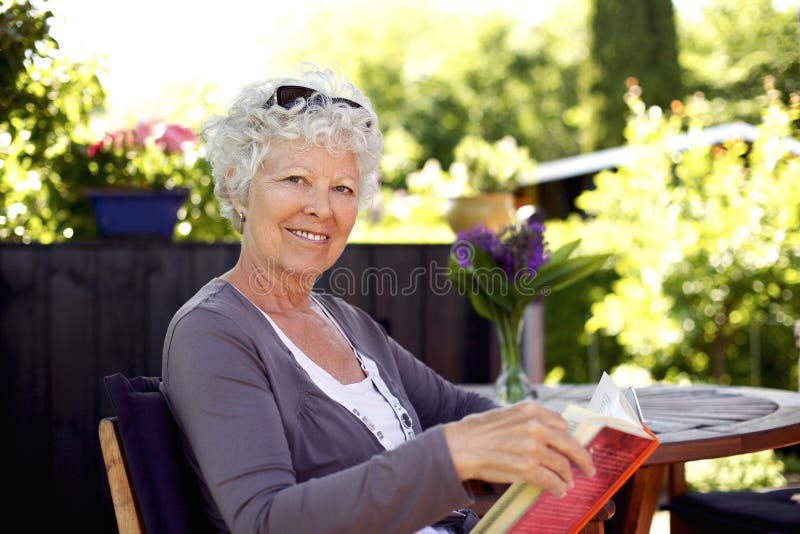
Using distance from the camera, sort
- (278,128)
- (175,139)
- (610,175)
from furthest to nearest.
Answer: (610,175) < (175,139) < (278,128)

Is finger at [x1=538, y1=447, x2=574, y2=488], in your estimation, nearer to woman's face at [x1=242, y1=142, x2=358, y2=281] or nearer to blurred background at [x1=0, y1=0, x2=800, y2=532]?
woman's face at [x1=242, y1=142, x2=358, y2=281]

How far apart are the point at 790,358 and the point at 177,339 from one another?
5798 millimetres

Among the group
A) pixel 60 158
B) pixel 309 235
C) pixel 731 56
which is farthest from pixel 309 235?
pixel 731 56

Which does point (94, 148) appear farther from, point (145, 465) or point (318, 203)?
point (145, 465)

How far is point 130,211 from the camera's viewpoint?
2.98 metres

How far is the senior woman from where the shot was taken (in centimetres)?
112

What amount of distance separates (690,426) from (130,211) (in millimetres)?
1967

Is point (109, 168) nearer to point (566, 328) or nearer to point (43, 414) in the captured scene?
point (43, 414)

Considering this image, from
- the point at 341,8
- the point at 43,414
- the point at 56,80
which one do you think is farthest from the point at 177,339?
the point at 341,8

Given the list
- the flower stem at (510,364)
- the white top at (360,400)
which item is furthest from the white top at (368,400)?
the flower stem at (510,364)

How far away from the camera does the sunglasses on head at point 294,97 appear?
1.59 m

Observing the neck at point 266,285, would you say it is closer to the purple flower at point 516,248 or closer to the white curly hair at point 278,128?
the white curly hair at point 278,128

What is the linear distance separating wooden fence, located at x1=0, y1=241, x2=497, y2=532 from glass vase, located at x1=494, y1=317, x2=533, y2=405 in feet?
3.43

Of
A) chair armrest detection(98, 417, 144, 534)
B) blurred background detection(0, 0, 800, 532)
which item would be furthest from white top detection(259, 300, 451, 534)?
blurred background detection(0, 0, 800, 532)
